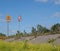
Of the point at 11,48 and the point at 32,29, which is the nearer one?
the point at 11,48

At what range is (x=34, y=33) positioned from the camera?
1080 cm

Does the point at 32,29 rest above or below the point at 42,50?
above

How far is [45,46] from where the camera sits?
6.67 m

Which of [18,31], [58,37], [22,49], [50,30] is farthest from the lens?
[50,30]

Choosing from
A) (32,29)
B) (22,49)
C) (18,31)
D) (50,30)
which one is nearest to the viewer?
(22,49)

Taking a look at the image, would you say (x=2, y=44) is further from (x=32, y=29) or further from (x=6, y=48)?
(x=32, y=29)

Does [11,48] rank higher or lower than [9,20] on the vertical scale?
lower

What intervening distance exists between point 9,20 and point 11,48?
312cm

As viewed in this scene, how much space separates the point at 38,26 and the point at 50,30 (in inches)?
27.4

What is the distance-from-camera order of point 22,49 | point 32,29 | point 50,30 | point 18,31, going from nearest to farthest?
point 22,49 < point 18,31 < point 32,29 < point 50,30

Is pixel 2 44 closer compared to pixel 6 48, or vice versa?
pixel 6 48

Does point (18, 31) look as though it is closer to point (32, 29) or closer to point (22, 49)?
point (32, 29)

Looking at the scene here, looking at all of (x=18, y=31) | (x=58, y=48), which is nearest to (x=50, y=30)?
(x=18, y=31)

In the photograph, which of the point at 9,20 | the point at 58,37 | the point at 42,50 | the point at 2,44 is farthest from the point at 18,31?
the point at 42,50
